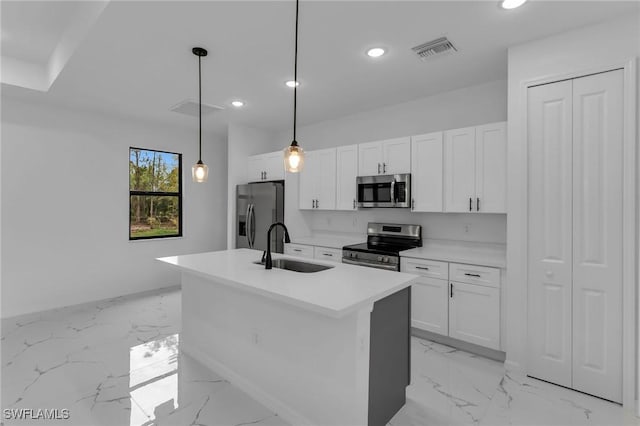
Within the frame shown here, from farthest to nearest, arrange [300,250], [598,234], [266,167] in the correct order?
[266,167]
[300,250]
[598,234]

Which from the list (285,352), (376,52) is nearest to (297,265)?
(285,352)

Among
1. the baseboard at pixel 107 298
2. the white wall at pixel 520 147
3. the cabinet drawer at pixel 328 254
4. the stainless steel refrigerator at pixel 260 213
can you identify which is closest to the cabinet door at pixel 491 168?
the white wall at pixel 520 147

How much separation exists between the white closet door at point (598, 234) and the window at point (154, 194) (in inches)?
208

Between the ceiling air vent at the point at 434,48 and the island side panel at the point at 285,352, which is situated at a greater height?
the ceiling air vent at the point at 434,48

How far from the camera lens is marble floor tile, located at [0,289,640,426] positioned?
2.12m

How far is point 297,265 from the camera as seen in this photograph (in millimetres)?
2750

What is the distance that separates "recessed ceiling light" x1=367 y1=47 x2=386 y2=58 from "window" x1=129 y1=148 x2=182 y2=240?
153 inches

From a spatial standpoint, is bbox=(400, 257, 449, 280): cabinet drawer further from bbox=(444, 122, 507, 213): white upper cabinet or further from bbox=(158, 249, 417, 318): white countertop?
bbox=(158, 249, 417, 318): white countertop

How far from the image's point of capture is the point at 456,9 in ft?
7.06

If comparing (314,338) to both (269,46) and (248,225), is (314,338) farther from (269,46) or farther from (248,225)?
(248,225)

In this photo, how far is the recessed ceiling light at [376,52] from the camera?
8.82ft

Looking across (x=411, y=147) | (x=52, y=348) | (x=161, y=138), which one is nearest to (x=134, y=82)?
(x=161, y=138)

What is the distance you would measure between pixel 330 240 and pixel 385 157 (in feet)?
4.85

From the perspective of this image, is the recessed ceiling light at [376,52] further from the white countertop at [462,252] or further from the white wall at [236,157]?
the white wall at [236,157]
